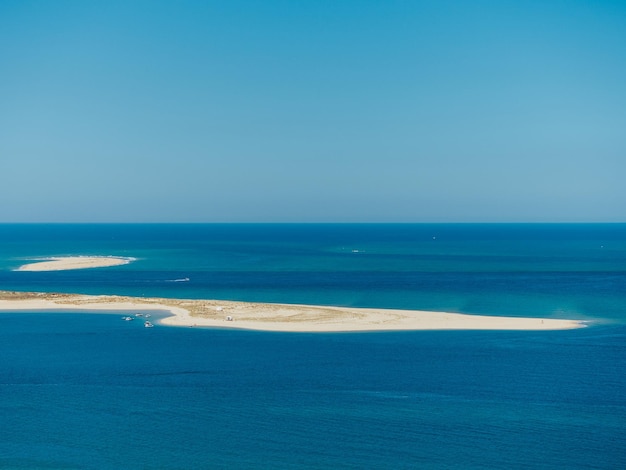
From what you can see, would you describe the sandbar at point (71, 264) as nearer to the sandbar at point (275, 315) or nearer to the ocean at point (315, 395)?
the sandbar at point (275, 315)

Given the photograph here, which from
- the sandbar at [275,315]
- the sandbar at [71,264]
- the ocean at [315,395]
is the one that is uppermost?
the sandbar at [71,264]

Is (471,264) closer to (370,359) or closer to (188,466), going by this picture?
(370,359)

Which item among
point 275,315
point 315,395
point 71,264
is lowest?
point 315,395

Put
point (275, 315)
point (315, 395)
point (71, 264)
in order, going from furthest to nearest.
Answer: point (71, 264)
point (275, 315)
point (315, 395)

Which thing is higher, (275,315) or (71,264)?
(71,264)

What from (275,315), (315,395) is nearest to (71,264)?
(275,315)

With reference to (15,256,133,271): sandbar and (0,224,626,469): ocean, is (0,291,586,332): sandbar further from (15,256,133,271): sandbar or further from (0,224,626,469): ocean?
(15,256,133,271): sandbar

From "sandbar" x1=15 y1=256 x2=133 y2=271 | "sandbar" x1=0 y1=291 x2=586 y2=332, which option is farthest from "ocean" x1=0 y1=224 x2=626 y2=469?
"sandbar" x1=15 y1=256 x2=133 y2=271

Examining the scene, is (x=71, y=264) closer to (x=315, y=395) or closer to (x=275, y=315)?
(x=275, y=315)

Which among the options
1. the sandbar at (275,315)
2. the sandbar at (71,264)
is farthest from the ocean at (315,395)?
the sandbar at (71,264)

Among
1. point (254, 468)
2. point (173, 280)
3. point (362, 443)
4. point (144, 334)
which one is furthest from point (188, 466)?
point (173, 280)
